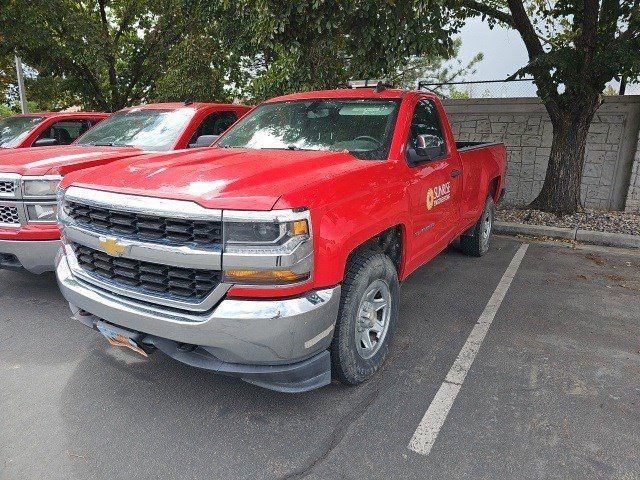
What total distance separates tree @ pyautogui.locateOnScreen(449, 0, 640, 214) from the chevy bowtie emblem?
6299 millimetres

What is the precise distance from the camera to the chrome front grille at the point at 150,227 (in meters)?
2.37

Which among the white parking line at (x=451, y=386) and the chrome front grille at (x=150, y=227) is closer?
the chrome front grille at (x=150, y=227)

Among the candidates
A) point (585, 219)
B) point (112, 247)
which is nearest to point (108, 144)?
point (112, 247)

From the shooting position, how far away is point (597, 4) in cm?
727

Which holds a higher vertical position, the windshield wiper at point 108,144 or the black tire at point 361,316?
the windshield wiper at point 108,144

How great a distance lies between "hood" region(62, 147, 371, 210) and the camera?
2.38 metres

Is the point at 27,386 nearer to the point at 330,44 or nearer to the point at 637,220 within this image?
the point at 330,44

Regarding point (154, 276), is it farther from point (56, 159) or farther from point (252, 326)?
point (56, 159)

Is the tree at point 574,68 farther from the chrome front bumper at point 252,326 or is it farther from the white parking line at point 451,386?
the chrome front bumper at point 252,326

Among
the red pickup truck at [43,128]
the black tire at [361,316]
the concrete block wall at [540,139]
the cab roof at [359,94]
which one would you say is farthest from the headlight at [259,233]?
the concrete block wall at [540,139]

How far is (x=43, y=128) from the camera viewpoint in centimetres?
666

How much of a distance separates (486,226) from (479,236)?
1.19ft

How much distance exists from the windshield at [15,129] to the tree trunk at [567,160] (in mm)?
8359

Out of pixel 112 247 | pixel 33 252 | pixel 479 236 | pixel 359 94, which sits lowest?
pixel 479 236
